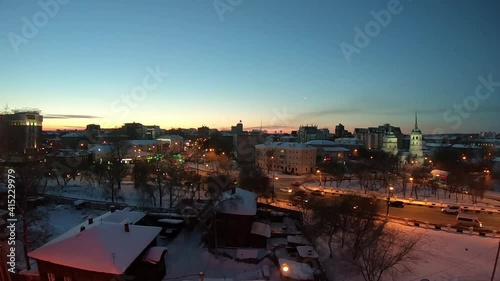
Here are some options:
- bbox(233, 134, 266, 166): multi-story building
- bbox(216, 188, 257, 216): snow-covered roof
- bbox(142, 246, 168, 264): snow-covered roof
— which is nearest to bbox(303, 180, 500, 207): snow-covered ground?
bbox(216, 188, 257, 216): snow-covered roof

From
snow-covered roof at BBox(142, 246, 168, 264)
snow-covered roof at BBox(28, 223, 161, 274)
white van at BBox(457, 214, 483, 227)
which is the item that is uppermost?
snow-covered roof at BBox(28, 223, 161, 274)

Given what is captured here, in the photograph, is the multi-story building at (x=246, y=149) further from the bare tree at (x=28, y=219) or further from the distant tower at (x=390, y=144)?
the bare tree at (x=28, y=219)

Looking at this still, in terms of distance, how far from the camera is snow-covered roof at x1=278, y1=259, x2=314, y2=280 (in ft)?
55.7

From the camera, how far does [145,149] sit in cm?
8538

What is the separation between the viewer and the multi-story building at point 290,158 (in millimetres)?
66375

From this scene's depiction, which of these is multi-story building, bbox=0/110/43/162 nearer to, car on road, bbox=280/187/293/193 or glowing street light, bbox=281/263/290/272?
car on road, bbox=280/187/293/193

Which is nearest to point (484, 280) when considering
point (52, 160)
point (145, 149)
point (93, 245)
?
point (93, 245)

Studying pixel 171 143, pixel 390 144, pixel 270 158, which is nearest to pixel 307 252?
pixel 270 158

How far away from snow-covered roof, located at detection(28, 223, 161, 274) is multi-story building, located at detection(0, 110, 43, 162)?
6499cm

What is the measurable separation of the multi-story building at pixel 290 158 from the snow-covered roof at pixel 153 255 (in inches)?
1938

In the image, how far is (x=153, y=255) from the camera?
1711cm

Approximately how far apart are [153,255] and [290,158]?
5328 cm

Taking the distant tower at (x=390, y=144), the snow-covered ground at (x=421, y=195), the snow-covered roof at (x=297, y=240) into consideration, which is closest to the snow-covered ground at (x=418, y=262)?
the snow-covered roof at (x=297, y=240)

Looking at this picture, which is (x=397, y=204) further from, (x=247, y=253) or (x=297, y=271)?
(x=297, y=271)
